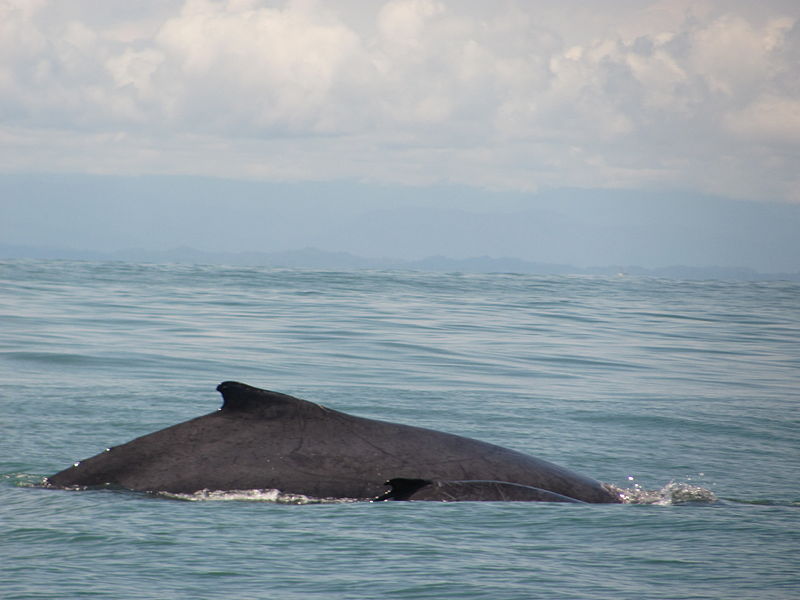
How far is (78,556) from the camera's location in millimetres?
5840

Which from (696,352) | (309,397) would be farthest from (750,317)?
(309,397)

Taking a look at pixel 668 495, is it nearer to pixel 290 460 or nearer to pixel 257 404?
pixel 290 460

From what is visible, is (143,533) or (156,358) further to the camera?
(156,358)

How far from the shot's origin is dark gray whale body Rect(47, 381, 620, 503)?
707cm

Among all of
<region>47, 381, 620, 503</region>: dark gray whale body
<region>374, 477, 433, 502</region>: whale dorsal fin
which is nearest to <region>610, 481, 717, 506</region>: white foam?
<region>47, 381, 620, 503</region>: dark gray whale body

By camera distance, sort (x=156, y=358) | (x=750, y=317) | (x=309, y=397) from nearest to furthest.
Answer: (x=309, y=397)
(x=156, y=358)
(x=750, y=317)

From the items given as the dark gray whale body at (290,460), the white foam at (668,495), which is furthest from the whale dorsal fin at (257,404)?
the white foam at (668,495)

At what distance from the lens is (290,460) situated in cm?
712

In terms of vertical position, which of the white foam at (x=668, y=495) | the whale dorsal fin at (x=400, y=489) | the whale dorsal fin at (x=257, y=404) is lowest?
the white foam at (x=668, y=495)

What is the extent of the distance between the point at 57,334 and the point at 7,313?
17.8 ft

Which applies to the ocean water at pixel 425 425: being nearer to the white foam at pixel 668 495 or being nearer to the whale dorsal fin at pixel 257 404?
the white foam at pixel 668 495

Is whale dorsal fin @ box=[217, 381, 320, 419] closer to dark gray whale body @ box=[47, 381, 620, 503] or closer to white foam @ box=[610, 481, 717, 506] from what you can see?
dark gray whale body @ box=[47, 381, 620, 503]

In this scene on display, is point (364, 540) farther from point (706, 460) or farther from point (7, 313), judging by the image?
point (7, 313)

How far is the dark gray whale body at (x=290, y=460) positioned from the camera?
7.07 m
